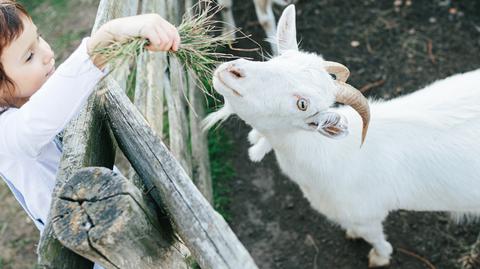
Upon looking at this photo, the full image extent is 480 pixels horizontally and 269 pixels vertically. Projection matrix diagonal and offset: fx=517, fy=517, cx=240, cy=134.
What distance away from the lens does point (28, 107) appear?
1.72 metres

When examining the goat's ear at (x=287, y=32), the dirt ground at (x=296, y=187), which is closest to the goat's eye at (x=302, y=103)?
the goat's ear at (x=287, y=32)

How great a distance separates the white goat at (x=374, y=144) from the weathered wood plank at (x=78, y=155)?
2.55 feet

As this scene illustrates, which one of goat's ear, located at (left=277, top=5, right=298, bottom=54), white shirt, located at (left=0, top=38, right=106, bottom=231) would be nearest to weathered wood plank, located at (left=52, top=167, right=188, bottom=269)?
white shirt, located at (left=0, top=38, right=106, bottom=231)

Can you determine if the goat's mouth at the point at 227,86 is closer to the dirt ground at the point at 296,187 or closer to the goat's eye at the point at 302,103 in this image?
the goat's eye at the point at 302,103

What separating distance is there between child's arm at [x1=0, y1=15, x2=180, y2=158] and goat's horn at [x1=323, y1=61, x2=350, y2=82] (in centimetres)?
109

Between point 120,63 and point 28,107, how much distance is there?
337 mm

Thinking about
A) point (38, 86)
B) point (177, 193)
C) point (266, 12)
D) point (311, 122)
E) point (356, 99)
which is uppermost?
point (38, 86)

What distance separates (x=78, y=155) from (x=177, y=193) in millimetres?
455

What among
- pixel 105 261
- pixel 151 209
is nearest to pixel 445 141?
pixel 151 209

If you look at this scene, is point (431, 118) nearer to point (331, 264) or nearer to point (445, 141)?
point (445, 141)

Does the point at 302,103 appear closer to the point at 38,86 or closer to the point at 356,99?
the point at 356,99

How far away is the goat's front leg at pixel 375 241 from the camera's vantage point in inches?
131

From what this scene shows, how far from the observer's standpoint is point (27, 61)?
6.34 feet

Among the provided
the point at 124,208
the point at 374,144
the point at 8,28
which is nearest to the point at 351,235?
the point at 374,144
